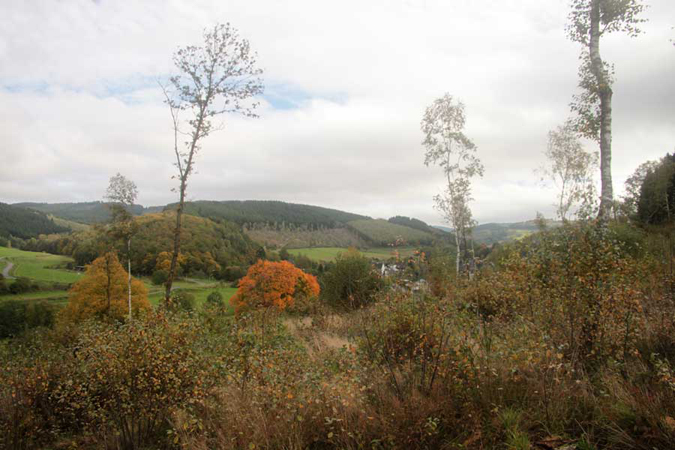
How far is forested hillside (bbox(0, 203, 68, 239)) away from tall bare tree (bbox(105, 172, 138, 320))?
8827 cm

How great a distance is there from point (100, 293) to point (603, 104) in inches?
1156

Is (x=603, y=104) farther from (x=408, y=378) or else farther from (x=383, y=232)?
(x=383, y=232)

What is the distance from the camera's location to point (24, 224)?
295 feet

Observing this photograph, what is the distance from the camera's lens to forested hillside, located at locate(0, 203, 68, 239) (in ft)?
274

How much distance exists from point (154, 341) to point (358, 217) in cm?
12505

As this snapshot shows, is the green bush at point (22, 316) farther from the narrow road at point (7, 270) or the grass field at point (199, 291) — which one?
the narrow road at point (7, 270)

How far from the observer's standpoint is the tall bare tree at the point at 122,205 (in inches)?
744

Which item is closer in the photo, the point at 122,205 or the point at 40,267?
the point at 122,205

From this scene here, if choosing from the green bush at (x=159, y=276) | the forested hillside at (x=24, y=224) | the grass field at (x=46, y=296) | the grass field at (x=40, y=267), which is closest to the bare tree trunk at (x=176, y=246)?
the green bush at (x=159, y=276)

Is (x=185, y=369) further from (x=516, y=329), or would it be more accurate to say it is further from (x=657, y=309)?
(x=657, y=309)

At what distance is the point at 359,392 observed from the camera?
3.67 metres

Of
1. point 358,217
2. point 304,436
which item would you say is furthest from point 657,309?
point 358,217

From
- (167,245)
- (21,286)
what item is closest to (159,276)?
(167,245)

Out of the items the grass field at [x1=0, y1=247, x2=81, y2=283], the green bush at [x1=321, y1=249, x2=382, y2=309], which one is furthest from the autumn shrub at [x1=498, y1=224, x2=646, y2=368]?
the grass field at [x1=0, y1=247, x2=81, y2=283]
